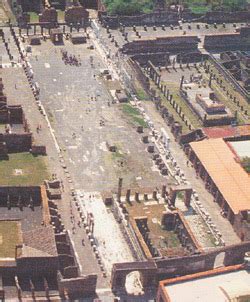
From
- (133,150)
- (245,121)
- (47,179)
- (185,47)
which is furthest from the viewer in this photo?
(185,47)

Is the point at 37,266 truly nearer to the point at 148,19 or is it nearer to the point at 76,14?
the point at 76,14

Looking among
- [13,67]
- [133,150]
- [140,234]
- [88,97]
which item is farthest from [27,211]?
[13,67]

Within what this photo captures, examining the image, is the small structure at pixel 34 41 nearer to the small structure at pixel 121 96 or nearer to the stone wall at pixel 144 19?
the stone wall at pixel 144 19

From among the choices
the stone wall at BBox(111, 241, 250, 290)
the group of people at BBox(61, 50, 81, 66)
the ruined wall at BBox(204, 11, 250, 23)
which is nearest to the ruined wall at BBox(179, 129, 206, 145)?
the stone wall at BBox(111, 241, 250, 290)

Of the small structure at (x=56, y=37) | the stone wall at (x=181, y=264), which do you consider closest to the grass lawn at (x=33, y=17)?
the small structure at (x=56, y=37)

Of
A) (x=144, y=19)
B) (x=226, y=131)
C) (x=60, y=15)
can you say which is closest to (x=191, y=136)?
(x=226, y=131)

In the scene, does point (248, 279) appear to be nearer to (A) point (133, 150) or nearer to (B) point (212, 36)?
(A) point (133, 150)
